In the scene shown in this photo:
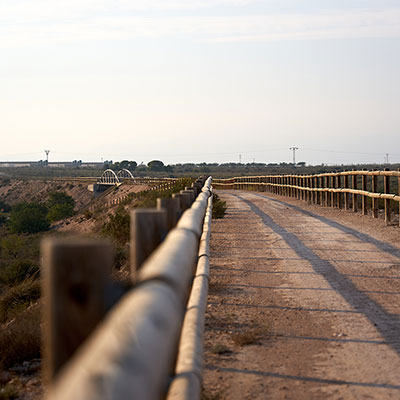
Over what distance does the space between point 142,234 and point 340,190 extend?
64.6 ft

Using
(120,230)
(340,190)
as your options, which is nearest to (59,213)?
(340,190)

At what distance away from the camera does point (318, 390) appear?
5.15 m

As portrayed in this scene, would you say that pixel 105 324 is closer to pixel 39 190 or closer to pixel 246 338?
pixel 246 338

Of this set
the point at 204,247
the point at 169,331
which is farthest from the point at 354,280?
the point at 169,331

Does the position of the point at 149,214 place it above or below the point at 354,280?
above

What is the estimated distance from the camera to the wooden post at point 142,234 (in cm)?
352

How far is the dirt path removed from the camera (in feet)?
17.6

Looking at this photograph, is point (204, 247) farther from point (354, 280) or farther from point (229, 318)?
point (354, 280)

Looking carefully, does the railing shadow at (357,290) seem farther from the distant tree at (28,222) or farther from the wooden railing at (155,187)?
the distant tree at (28,222)

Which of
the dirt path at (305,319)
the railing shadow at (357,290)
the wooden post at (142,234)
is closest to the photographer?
the wooden post at (142,234)

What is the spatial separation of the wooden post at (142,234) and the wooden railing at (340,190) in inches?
510

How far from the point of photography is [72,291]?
7.23ft

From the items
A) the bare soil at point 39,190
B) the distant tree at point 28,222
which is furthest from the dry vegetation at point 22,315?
the bare soil at point 39,190

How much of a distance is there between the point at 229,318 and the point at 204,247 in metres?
1.29
